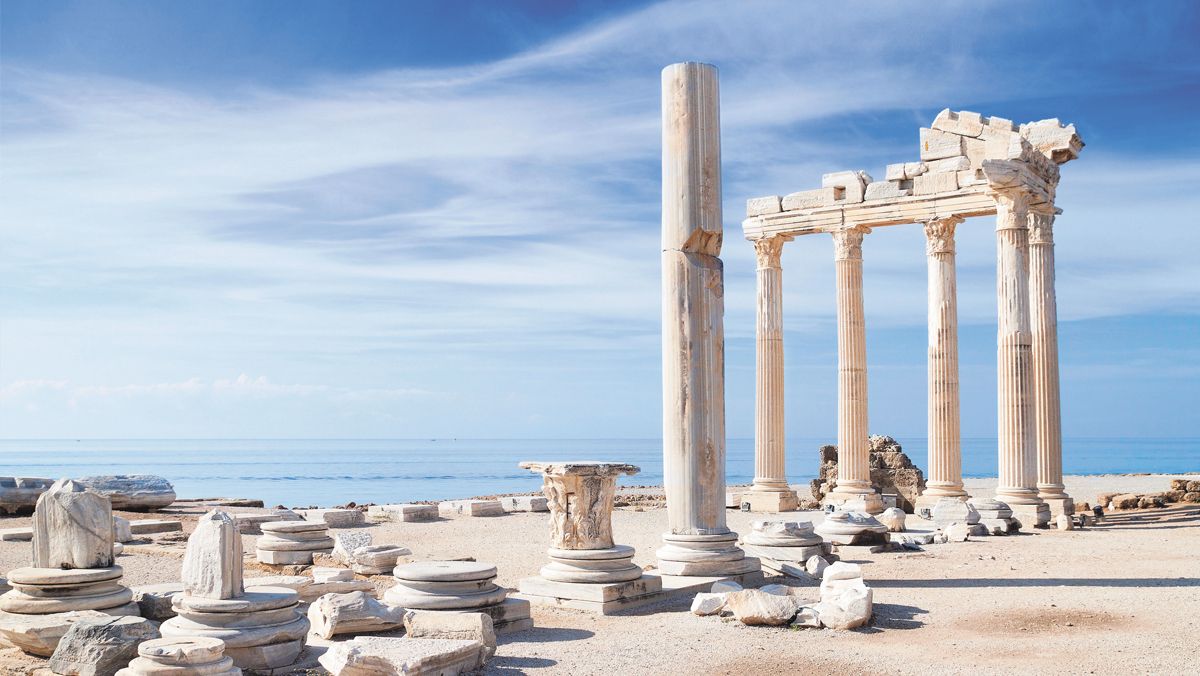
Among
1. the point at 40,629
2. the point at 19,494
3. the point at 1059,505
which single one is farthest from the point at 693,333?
the point at 19,494

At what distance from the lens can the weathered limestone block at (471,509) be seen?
2681cm

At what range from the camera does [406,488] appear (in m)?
57.8

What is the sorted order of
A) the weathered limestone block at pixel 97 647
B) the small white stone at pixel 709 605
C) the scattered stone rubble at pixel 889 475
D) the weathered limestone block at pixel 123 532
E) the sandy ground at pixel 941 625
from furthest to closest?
1. the scattered stone rubble at pixel 889 475
2. the weathered limestone block at pixel 123 532
3. the small white stone at pixel 709 605
4. the sandy ground at pixel 941 625
5. the weathered limestone block at pixel 97 647

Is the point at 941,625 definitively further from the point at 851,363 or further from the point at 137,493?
the point at 137,493

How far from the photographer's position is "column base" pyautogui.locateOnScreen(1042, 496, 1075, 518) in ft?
80.6

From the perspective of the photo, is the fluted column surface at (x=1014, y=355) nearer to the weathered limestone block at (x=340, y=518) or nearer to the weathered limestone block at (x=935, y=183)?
the weathered limestone block at (x=935, y=183)

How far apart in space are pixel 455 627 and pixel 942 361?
1948cm

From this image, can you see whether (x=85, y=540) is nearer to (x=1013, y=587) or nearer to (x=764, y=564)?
(x=764, y=564)

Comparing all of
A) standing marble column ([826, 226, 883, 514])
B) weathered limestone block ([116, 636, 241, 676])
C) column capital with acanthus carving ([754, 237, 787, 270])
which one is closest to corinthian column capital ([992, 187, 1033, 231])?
standing marble column ([826, 226, 883, 514])

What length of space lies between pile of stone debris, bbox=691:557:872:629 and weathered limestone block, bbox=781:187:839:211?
679 inches

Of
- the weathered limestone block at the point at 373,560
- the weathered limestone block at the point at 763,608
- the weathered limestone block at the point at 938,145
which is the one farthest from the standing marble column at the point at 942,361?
the weathered limestone block at the point at 763,608

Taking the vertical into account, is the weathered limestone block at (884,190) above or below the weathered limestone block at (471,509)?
above

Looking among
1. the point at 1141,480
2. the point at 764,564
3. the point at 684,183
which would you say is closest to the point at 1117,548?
the point at 764,564

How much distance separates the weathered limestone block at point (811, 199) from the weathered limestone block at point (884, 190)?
0.86 meters
